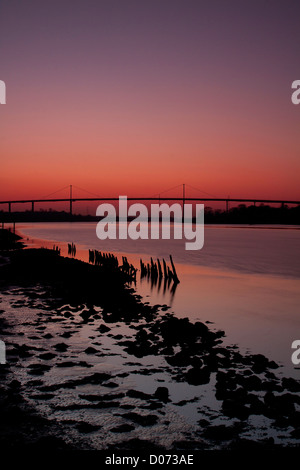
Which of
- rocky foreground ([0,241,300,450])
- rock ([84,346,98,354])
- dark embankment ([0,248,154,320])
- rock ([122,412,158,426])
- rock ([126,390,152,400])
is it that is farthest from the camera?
dark embankment ([0,248,154,320])

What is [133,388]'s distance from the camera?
20.5 feet

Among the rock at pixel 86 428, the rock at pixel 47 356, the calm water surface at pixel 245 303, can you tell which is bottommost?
the calm water surface at pixel 245 303

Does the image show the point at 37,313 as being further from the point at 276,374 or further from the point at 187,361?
the point at 276,374

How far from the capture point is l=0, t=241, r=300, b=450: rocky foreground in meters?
4.70

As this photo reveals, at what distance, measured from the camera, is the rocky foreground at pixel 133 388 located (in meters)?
4.70

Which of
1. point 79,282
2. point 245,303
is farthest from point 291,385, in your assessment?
point 79,282

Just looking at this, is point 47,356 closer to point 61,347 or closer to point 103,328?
point 61,347

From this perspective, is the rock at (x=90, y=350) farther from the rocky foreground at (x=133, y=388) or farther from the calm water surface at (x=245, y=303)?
the calm water surface at (x=245, y=303)

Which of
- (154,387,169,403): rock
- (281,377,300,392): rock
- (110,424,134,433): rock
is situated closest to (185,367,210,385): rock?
(154,387,169,403): rock

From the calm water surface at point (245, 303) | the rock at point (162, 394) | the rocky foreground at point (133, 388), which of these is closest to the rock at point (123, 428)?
the rocky foreground at point (133, 388)

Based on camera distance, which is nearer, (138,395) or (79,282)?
(138,395)

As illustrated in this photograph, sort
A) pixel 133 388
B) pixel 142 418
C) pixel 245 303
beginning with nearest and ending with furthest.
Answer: pixel 142 418 < pixel 133 388 < pixel 245 303

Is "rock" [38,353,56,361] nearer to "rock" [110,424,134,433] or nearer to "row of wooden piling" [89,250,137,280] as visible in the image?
"rock" [110,424,134,433]

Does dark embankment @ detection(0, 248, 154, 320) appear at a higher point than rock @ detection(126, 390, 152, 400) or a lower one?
lower
